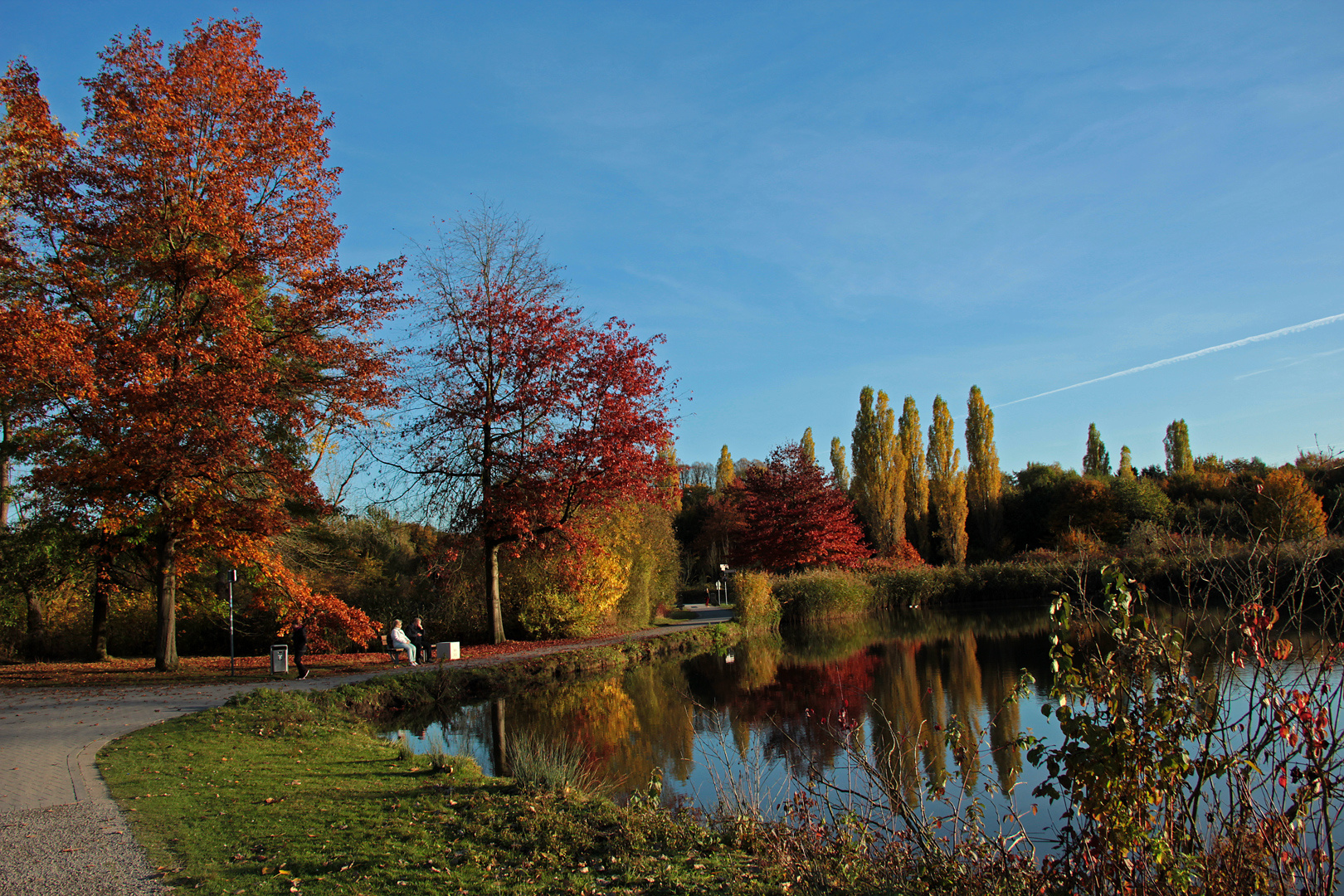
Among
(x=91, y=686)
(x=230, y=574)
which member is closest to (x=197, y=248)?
(x=230, y=574)

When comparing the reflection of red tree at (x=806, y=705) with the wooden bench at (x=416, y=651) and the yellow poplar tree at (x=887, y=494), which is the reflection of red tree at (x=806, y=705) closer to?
the wooden bench at (x=416, y=651)

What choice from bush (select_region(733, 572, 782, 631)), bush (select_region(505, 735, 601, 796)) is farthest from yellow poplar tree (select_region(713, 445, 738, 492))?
bush (select_region(505, 735, 601, 796))

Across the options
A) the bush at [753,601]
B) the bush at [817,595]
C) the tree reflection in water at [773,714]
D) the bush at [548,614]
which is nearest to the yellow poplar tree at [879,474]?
the bush at [817,595]

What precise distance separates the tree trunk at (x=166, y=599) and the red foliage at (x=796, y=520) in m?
25.6

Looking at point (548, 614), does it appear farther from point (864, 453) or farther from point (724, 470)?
point (724, 470)

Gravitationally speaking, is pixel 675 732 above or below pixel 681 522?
below

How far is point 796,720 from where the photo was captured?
12203 millimetres

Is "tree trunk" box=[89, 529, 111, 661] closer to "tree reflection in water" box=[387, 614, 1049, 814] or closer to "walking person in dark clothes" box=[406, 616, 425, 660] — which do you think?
"walking person in dark clothes" box=[406, 616, 425, 660]

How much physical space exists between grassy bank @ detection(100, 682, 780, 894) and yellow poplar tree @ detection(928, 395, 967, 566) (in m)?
40.8

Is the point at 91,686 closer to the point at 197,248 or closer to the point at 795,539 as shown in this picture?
the point at 197,248

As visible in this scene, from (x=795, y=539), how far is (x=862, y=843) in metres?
32.3

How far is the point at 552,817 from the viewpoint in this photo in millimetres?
6355

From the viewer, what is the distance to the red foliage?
37219 mm

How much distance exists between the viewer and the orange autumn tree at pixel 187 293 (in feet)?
46.8
